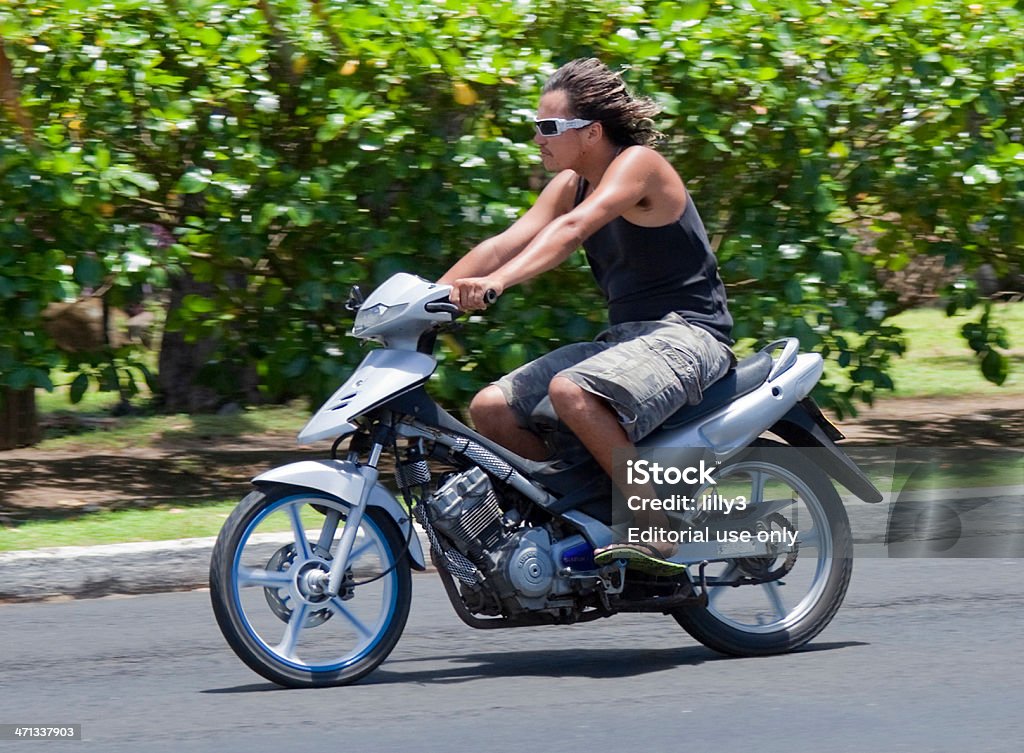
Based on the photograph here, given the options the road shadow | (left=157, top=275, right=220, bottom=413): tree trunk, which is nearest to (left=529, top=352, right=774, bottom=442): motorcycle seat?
the road shadow

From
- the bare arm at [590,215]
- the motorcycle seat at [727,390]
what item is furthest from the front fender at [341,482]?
the motorcycle seat at [727,390]

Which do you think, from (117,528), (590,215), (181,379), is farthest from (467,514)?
(181,379)

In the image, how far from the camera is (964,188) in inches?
329

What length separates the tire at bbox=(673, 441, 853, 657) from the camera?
539 cm

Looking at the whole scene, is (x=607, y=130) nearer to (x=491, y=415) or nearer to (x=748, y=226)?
(x=491, y=415)

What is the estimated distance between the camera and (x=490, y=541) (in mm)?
4965

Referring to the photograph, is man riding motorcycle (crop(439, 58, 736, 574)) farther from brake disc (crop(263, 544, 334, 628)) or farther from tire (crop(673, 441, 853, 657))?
brake disc (crop(263, 544, 334, 628))

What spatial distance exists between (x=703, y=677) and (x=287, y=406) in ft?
20.2

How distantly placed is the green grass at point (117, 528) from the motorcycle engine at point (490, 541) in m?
2.39

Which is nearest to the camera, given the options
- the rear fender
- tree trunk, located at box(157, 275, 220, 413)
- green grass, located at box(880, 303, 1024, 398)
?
the rear fender

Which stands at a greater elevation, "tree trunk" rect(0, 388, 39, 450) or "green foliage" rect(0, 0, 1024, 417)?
"green foliage" rect(0, 0, 1024, 417)

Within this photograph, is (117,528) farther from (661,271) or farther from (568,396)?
(661,271)

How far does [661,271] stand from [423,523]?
43.3 inches

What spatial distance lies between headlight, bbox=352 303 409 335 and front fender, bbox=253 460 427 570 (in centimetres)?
42
